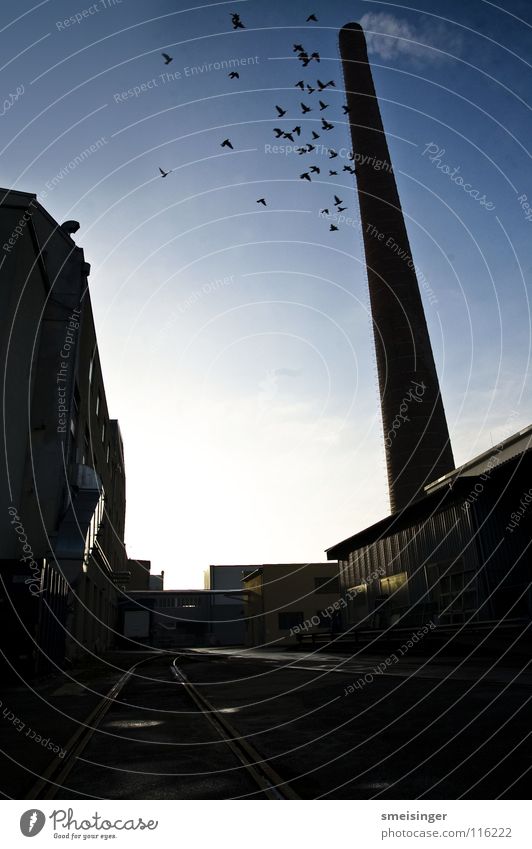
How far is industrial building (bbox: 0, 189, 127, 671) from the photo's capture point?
46.8ft

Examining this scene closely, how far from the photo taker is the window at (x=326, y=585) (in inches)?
1975

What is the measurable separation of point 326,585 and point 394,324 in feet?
84.1

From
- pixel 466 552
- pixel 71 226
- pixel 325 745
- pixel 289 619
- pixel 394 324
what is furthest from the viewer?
pixel 289 619

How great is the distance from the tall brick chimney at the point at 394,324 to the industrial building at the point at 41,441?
1792cm

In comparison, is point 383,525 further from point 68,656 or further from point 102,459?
point 102,459

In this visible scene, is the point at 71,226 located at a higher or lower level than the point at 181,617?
higher

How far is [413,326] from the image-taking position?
1361 inches

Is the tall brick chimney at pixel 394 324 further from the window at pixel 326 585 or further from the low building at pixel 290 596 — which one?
the low building at pixel 290 596

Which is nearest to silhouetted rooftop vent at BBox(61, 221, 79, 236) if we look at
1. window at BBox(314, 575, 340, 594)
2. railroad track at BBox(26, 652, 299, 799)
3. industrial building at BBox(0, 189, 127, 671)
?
industrial building at BBox(0, 189, 127, 671)

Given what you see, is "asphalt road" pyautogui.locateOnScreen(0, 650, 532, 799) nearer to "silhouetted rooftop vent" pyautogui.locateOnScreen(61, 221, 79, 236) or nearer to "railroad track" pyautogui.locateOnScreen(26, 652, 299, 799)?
"railroad track" pyautogui.locateOnScreen(26, 652, 299, 799)

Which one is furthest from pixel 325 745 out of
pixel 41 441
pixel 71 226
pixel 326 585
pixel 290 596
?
pixel 290 596

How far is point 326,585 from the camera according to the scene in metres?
50.3

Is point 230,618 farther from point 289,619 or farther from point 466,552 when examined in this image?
point 466,552
